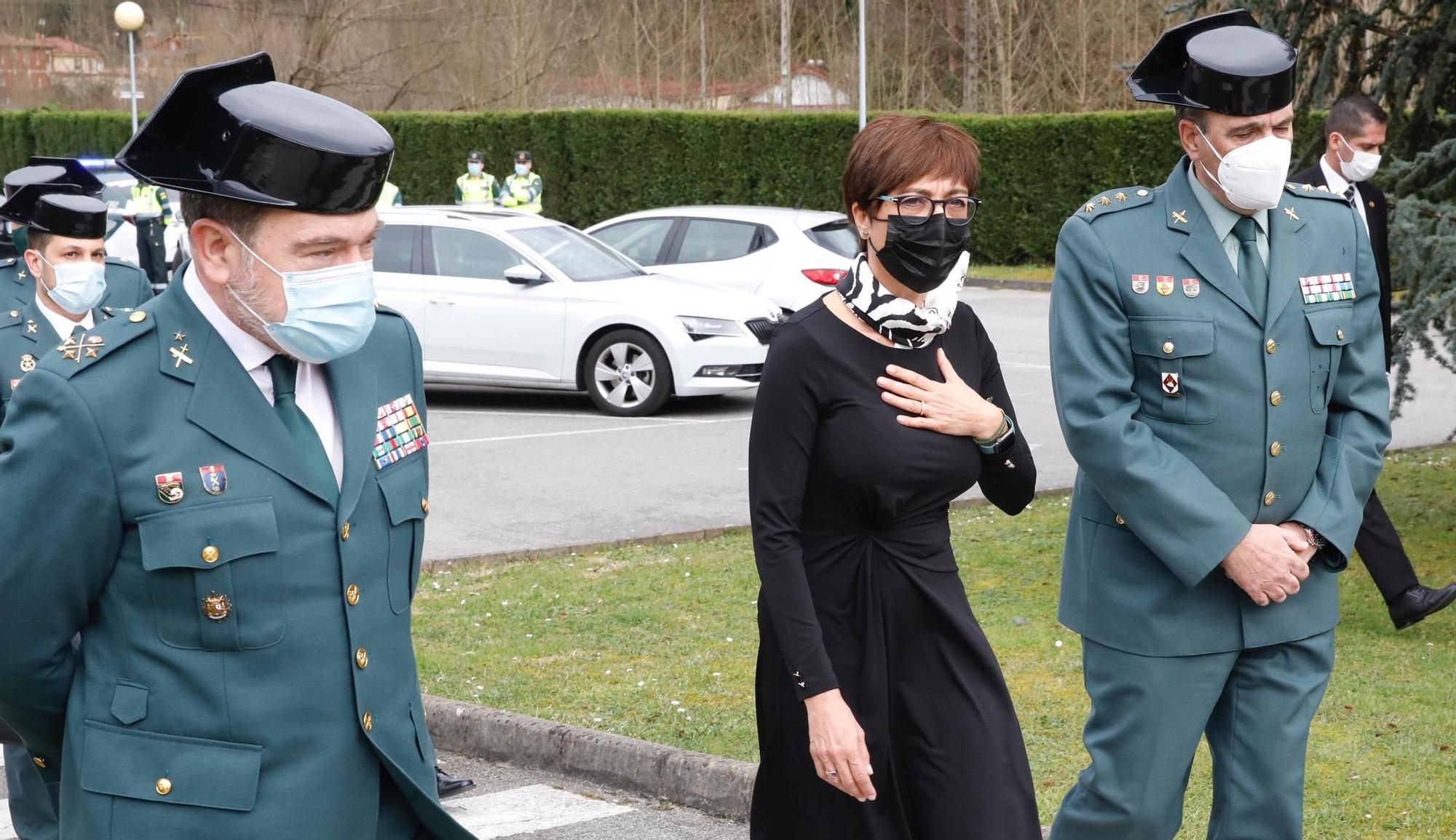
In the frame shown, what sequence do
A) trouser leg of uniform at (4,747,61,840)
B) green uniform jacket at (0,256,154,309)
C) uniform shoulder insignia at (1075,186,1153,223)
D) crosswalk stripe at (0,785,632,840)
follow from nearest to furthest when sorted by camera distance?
1. uniform shoulder insignia at (1075,186,1153,223)
2. trouser leg of uniform at (4,747,61,840)
3. crosswalk stripe at (0,785,632,840)
4. green uniform jacket at (0,256,154,309)

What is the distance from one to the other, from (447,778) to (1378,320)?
342 cm

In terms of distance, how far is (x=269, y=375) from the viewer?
8.83 feet

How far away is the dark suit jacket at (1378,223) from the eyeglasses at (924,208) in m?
4.17

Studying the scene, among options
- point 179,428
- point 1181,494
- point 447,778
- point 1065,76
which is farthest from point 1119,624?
point 1065,76

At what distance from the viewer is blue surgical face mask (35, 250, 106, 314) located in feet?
22.7

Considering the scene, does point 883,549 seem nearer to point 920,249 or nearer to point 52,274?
point 920,249

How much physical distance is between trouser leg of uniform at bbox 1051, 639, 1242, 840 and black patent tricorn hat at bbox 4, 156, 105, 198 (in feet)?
16.3

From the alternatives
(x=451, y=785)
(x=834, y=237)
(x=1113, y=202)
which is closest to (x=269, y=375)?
(x=1113, y=202)

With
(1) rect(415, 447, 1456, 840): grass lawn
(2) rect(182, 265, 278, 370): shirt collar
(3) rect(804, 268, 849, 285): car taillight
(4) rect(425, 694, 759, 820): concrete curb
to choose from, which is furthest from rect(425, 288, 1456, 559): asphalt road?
(2) rect(182, 265, 278, 370): shirt collar

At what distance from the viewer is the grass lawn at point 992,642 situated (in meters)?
5.46

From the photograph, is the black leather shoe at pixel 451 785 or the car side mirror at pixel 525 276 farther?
the car side mirror at pixel 525 276

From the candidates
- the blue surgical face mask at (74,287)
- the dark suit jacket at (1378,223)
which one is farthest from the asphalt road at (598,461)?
the dark suit jacket at (1378,223)

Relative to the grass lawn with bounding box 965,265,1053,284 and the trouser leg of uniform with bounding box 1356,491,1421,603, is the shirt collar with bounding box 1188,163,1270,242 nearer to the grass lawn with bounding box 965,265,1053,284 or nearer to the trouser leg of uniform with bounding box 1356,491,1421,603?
the trouser leg of uniform with bounding box 1356,491,1421,603

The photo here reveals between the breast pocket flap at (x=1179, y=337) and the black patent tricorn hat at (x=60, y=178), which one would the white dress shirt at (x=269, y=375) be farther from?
the black patent tricorn hat at (x=60, y=178)
